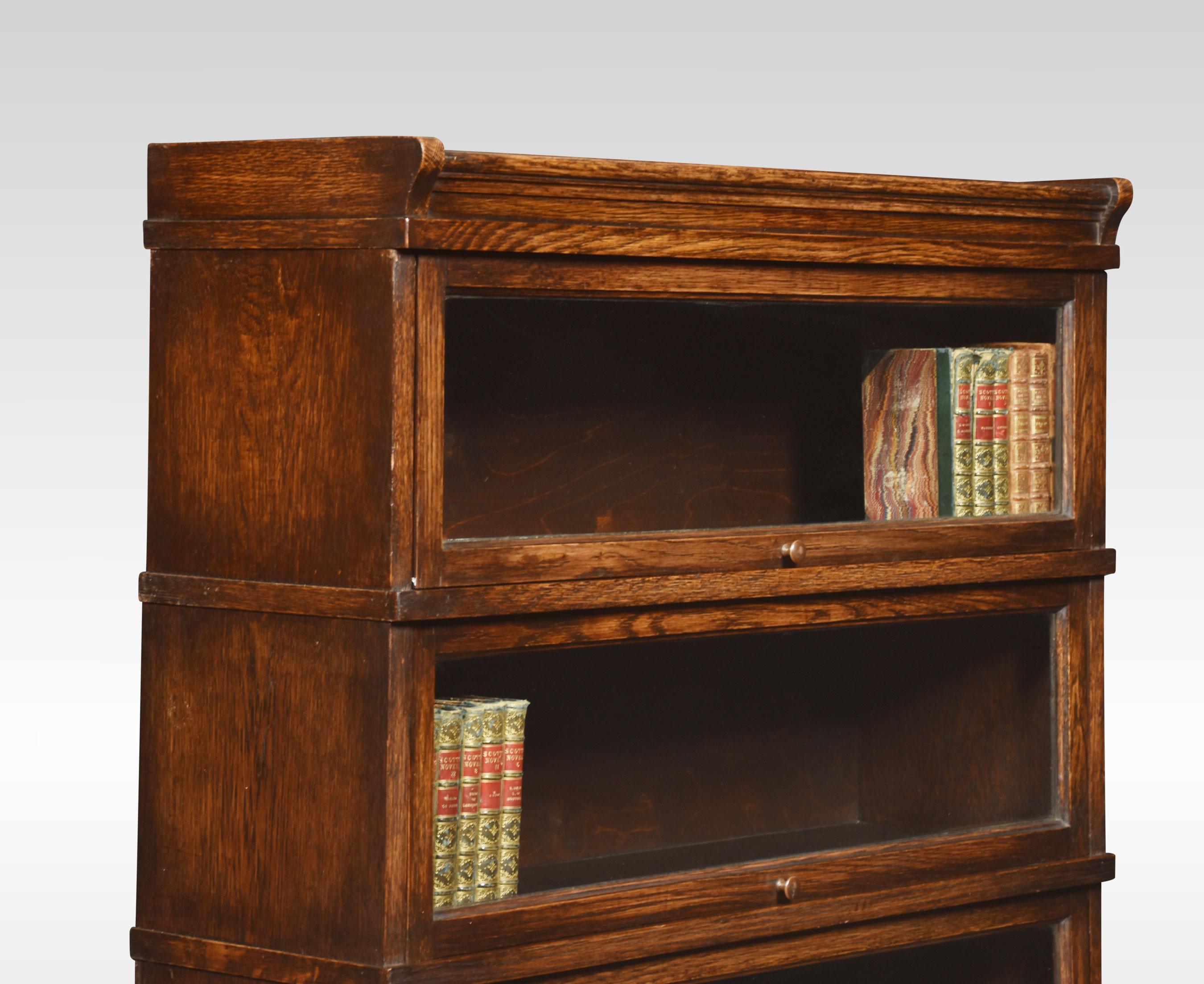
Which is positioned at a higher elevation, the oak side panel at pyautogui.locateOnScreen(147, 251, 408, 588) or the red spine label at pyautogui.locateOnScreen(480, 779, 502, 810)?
the oak side panel at pyautogui.locateOnScreen(147, 251, 408, 588)

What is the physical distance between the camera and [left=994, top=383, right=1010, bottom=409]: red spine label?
14.1 feet

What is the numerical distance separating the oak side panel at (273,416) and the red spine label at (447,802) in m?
0.36

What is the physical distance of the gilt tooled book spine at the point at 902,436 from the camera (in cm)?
430

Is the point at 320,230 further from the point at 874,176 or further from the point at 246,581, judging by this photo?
the point at 874,176

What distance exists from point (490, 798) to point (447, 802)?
10 centimetres

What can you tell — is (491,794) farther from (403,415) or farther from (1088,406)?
(1088,406)

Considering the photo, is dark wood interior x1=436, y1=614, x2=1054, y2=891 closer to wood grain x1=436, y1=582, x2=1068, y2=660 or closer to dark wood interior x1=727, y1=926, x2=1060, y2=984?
wood grain x1=436, y1=582, x2=1068, y2=660

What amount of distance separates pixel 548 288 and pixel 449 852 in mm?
863

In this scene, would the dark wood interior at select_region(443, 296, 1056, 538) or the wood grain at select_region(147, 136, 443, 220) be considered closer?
the wood grain at select_region(147, 136, 443, 220)

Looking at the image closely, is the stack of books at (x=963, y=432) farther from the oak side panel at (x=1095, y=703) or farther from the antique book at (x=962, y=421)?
the oak side panel at (x=1095, y=703)

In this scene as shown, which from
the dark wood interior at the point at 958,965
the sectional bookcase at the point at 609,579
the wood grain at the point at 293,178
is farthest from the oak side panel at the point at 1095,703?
the wood grain at the point at 293,178

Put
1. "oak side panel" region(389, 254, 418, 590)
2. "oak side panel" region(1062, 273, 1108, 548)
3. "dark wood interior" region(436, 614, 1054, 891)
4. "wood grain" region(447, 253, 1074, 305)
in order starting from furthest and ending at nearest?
"oak side panel" region(1062, 273, 1108, 548) < "dark wood interior" region(436, 614, 1054, 891) < "wood grain" region(447, 253, 1074, 305) < "oak side panel" region(389, 254, 418, 590)

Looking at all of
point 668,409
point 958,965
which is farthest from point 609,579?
point 958,965

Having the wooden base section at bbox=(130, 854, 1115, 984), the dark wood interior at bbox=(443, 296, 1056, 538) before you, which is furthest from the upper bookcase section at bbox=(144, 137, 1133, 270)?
the wooden base section at bbox=(130, 854, 1115, 984)
